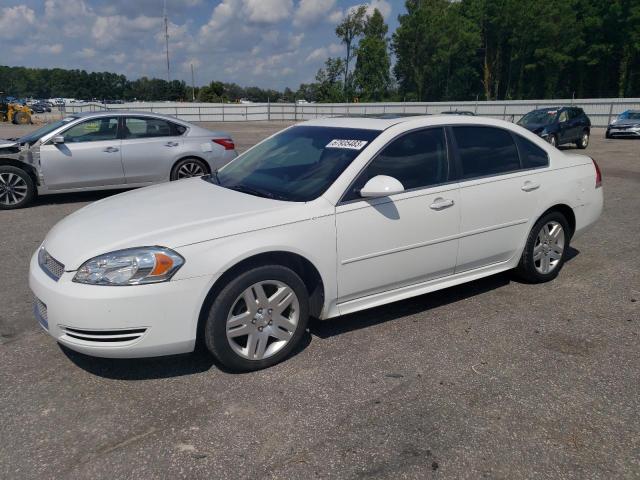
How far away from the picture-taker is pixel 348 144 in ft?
13.0

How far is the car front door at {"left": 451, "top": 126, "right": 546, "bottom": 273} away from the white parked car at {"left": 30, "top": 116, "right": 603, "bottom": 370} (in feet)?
0.04

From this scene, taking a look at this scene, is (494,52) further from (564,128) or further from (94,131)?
(94,131)

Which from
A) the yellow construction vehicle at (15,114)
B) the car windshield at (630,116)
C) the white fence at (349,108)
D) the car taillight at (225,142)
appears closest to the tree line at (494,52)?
the white fence at (349,108)

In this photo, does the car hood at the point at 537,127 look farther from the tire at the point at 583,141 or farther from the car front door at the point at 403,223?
the car front door at the point at 403,223

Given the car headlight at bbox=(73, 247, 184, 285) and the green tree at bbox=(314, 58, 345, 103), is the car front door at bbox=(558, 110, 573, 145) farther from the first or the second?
the green tree at bbox=(314, 58, 345, 103)

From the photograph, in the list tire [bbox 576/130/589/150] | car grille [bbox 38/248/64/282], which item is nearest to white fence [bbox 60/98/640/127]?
tire [bbox 576/130/589/150]

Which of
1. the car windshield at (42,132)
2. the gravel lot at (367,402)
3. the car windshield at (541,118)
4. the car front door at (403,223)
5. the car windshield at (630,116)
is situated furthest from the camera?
the car windshield at (630,116)

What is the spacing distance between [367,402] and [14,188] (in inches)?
297

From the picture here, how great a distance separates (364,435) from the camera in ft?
9.00

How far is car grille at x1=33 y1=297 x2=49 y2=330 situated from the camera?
10.5 feet

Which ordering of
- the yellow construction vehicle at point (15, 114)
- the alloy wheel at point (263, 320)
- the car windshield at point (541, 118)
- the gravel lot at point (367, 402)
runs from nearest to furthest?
the gravel lot at point (367, 402), the alloy wheel at point (263, 320), the car windshield at point (541, 118), the yellow construction vehicle at point (15, 114)

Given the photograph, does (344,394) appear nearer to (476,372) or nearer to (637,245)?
(476,372)

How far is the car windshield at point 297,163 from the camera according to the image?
12.3 feet

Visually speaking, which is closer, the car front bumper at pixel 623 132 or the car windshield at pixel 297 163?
the car windshield at pixel 297 163
